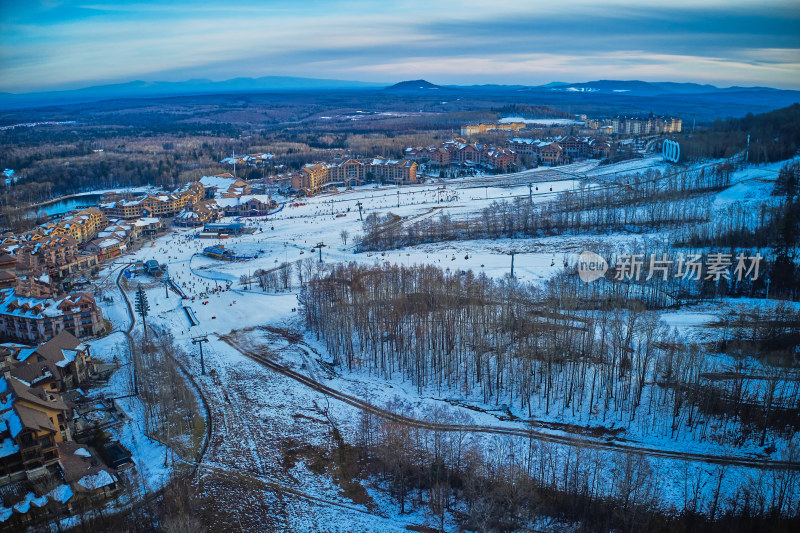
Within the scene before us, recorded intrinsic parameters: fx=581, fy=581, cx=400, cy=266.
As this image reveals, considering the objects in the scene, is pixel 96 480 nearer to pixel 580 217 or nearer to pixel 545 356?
pixel 545 356

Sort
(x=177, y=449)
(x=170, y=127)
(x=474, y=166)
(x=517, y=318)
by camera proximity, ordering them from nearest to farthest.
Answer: (x=177, y=449) < (x=517, y=318) < (x=474, y=166) < (x=170, y=127)

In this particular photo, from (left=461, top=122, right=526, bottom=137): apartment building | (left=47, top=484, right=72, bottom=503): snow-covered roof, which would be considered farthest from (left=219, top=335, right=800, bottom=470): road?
(left=461, top=122, right=526, bottom=137): apartment building

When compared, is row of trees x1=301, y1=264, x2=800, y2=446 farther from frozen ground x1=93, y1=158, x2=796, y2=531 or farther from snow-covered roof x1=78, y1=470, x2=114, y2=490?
→ snow-covered roof x1=78, y1=470, x2=114, y2=490

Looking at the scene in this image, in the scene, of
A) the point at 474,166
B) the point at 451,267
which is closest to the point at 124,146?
the point at 474,166

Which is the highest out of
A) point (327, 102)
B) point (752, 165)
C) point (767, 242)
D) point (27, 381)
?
point (327, 102)

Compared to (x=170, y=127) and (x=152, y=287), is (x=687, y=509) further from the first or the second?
(x=170, y=127)

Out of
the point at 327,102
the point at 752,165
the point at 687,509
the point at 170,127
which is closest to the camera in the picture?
the point at 687,509

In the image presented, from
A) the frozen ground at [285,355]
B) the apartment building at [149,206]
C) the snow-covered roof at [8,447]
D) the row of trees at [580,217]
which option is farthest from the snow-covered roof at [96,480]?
the apartment building at [149,206]

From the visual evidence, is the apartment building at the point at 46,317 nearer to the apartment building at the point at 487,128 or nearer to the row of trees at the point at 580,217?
the row of trees at the point at 580,217
